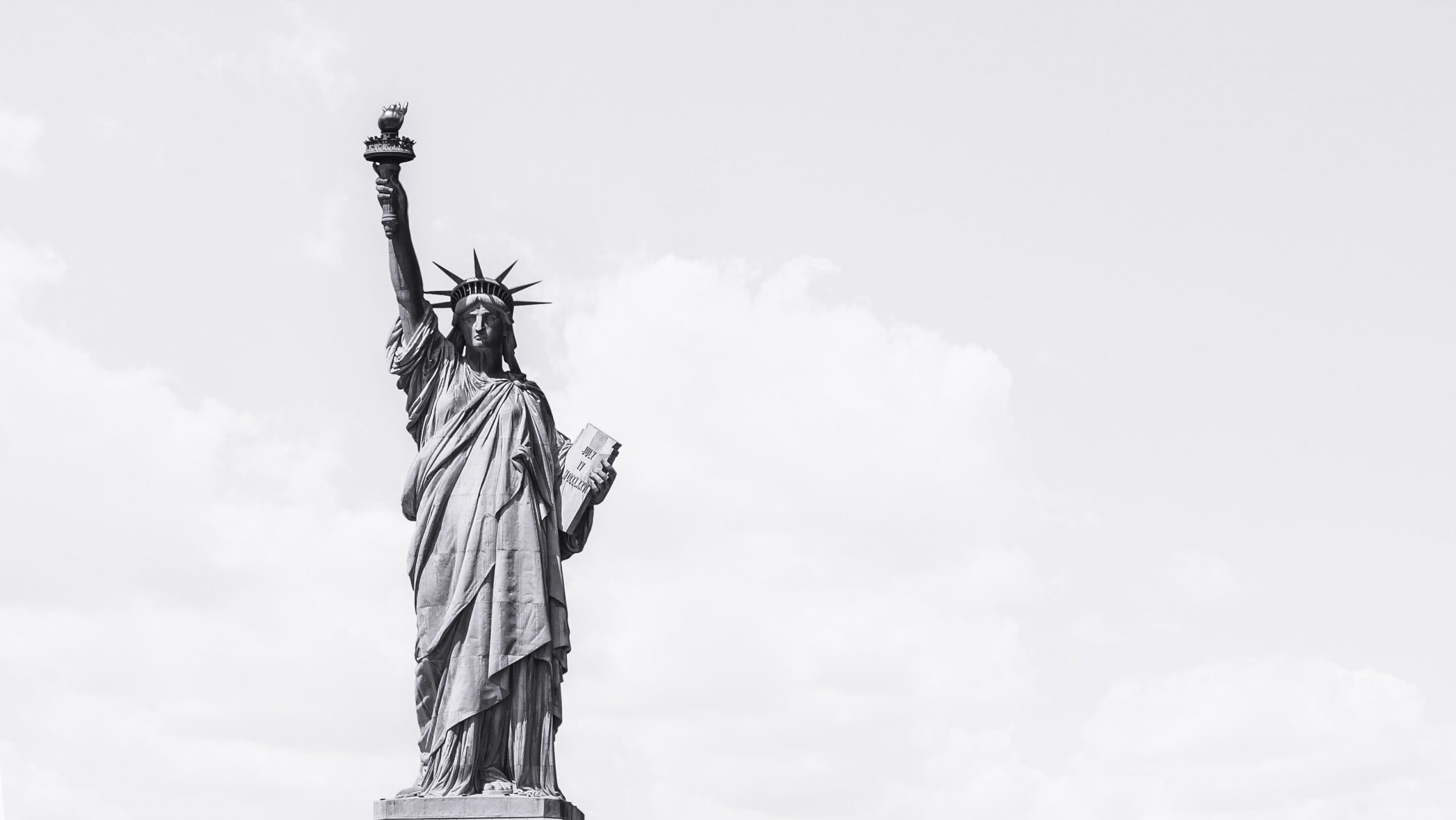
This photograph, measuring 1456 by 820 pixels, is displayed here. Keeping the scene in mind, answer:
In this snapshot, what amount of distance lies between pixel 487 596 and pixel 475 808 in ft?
5.93

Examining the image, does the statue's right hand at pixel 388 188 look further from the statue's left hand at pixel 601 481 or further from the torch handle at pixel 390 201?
the statue's left hand at pixel 601 481

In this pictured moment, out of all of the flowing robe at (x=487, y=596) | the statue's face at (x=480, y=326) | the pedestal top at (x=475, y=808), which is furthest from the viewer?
the statue's face at (x=480, y=326)

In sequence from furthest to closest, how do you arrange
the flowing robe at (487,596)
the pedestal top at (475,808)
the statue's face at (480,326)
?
the statue's face at (480,326), the flowing robe at (487,596), the pedestal top at (475,808)

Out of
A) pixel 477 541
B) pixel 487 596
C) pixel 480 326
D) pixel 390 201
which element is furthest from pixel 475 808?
pixel 390 201

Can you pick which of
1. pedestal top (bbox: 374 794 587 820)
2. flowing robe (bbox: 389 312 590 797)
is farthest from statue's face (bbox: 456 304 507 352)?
pedestal top (bbox: 374 794 587 820)

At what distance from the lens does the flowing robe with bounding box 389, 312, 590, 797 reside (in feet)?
66.2

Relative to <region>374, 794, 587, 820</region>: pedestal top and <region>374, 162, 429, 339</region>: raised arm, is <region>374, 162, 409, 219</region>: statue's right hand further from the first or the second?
<region>374, 794, 587, 820</region>: pedestal top

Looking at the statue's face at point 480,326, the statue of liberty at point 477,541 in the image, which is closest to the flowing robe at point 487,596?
the statue of liberty at point 477,541

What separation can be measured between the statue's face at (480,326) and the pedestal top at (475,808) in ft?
13.4

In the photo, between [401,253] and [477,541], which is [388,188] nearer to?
[401,253]

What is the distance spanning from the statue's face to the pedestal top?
4070mm

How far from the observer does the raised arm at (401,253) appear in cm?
2084

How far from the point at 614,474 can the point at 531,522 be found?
146 cm

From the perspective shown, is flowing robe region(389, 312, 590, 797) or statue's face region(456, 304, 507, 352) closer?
flowing robe region(389, 312, 590, 797)
